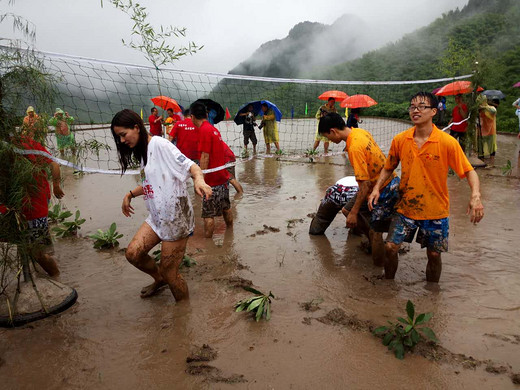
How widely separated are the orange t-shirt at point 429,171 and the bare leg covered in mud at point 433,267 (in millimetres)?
450

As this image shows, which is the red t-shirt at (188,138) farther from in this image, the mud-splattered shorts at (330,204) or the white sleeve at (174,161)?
the white sleeve at (174,161)

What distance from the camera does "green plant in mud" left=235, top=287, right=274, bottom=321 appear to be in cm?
→ 322

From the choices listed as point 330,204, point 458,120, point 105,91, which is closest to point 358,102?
point 458,120

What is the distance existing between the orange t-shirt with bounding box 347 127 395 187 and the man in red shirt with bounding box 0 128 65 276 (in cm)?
287

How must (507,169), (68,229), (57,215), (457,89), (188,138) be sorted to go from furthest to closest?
(457,89), (507,169), (188,138), (57,215), (68,229)

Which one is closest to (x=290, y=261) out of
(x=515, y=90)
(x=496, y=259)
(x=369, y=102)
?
(x=496, y=259)

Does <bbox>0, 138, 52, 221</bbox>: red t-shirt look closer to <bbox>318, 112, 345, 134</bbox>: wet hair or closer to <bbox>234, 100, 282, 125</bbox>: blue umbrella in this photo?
<bbox>318, 112, 345, 134</bbox>: wet hair

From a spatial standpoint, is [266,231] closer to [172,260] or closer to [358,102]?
[172,260]

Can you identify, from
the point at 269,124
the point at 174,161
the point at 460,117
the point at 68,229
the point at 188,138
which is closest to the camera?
the point at 174,161

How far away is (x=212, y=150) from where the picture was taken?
200 inches

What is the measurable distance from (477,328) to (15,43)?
14.4 ft

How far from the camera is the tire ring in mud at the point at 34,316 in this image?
320 centimetres

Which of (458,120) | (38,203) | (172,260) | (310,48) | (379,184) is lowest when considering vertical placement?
(172,260)

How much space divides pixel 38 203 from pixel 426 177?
3654 mm
